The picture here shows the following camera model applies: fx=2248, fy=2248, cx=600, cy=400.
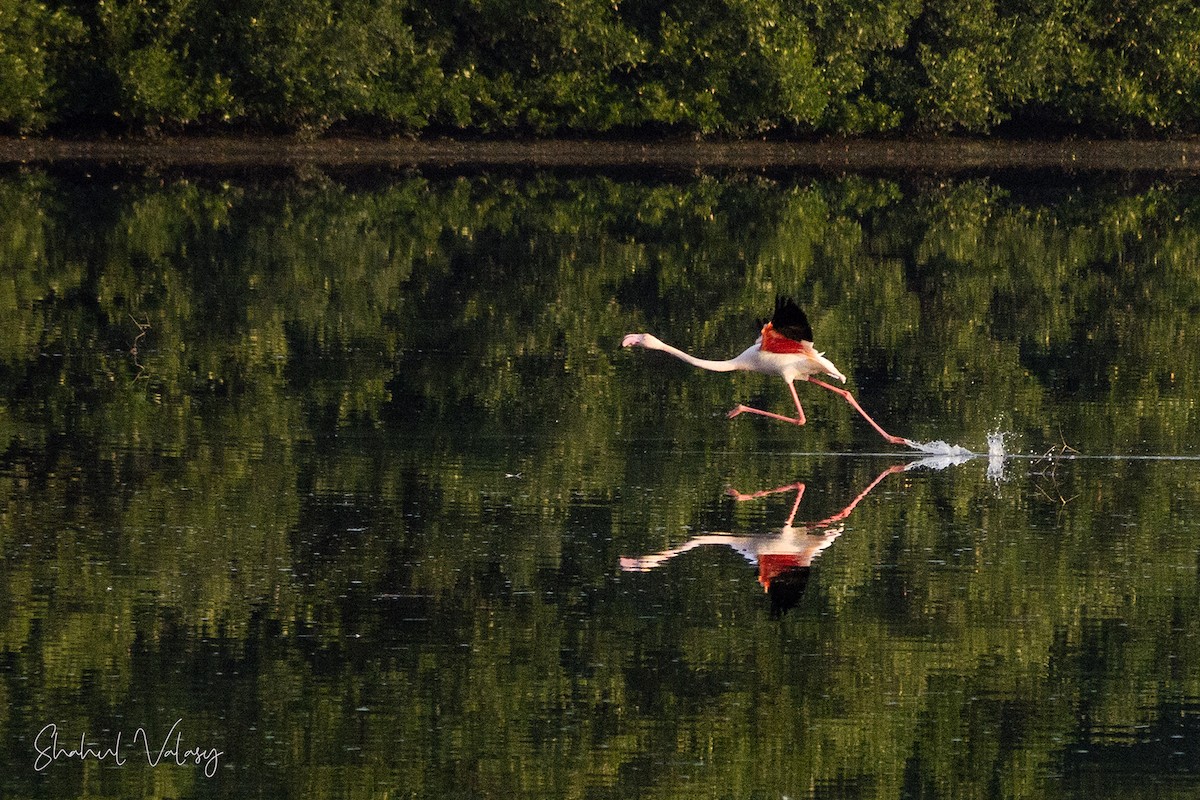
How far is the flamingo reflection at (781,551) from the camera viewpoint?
1073 cm

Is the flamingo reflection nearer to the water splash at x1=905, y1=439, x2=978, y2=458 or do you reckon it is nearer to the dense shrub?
the water splash at x1=905, y1=439, x2=978, y2=458

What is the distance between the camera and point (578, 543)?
452 inches

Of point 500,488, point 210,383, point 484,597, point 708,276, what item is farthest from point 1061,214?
point 484,597

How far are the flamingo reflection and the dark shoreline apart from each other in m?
34.1

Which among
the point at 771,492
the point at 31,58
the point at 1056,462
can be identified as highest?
the point at 31,58

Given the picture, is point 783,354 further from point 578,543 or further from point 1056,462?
point 578,543

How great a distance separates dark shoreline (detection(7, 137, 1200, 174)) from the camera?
46.8 metres

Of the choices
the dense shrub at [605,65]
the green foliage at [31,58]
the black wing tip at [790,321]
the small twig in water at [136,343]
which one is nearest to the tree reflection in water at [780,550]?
the black wing tip at [790,321]

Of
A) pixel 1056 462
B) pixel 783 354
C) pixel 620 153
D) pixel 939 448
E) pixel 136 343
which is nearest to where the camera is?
pixel 1056 462

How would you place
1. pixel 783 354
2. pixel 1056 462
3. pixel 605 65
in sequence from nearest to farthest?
pixel 1056 462 → pixel 783 354 → pixel 605 65

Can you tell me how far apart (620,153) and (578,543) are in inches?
1540

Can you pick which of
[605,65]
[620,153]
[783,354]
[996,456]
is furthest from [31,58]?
[996,456]

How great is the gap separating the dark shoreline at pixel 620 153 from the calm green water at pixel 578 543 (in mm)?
22867

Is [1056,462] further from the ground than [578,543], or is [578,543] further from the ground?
[1056,462]
